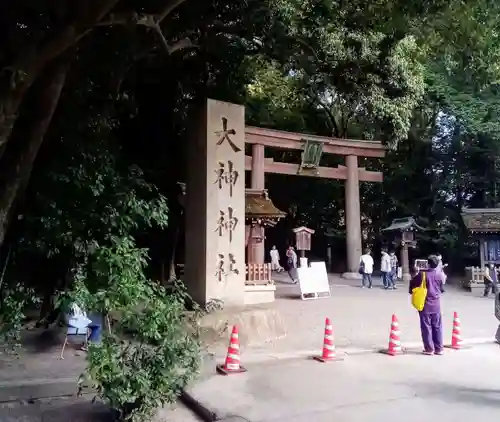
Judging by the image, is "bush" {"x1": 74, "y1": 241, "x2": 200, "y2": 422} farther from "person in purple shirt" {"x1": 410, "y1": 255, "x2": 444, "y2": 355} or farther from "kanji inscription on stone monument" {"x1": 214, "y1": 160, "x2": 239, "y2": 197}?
"kanji inscription on stone monument" {"x1": 214, "y1": 160, "x2": 239, "y2": 197}

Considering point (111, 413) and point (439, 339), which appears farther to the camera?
point (439, 339)

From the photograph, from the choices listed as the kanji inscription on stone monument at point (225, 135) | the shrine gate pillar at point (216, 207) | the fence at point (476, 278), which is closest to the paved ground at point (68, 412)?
the shrine gate pillar at point (216, 207)

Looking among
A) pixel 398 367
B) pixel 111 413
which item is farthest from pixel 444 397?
pixel 111 413

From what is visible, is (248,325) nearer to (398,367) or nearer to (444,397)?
(398,367)

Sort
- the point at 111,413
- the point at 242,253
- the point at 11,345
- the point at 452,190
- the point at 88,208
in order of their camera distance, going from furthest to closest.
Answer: the point at 452,190 < the point at 242,253 < the point at 88,208 < the point at 11,345 < the point at 111,413

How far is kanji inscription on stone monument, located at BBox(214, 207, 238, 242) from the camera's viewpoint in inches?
418

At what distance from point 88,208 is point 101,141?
Result: 3.93 ft

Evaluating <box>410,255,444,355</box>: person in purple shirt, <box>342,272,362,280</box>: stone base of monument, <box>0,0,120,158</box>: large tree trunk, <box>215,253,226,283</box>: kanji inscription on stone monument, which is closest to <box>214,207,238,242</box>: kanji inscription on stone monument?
<box>215,253,226,283</box>: kanji inscription on stone monument

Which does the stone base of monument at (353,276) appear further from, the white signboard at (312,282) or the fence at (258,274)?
the fence at (258,274)

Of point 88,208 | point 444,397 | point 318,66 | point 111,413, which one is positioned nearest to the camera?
point 111,413

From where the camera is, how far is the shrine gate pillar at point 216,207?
34.0 ft

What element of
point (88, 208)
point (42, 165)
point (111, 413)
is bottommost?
point (111, 413)

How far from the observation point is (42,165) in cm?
795

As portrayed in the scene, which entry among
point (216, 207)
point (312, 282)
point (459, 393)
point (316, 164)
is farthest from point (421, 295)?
point (316, 164)
